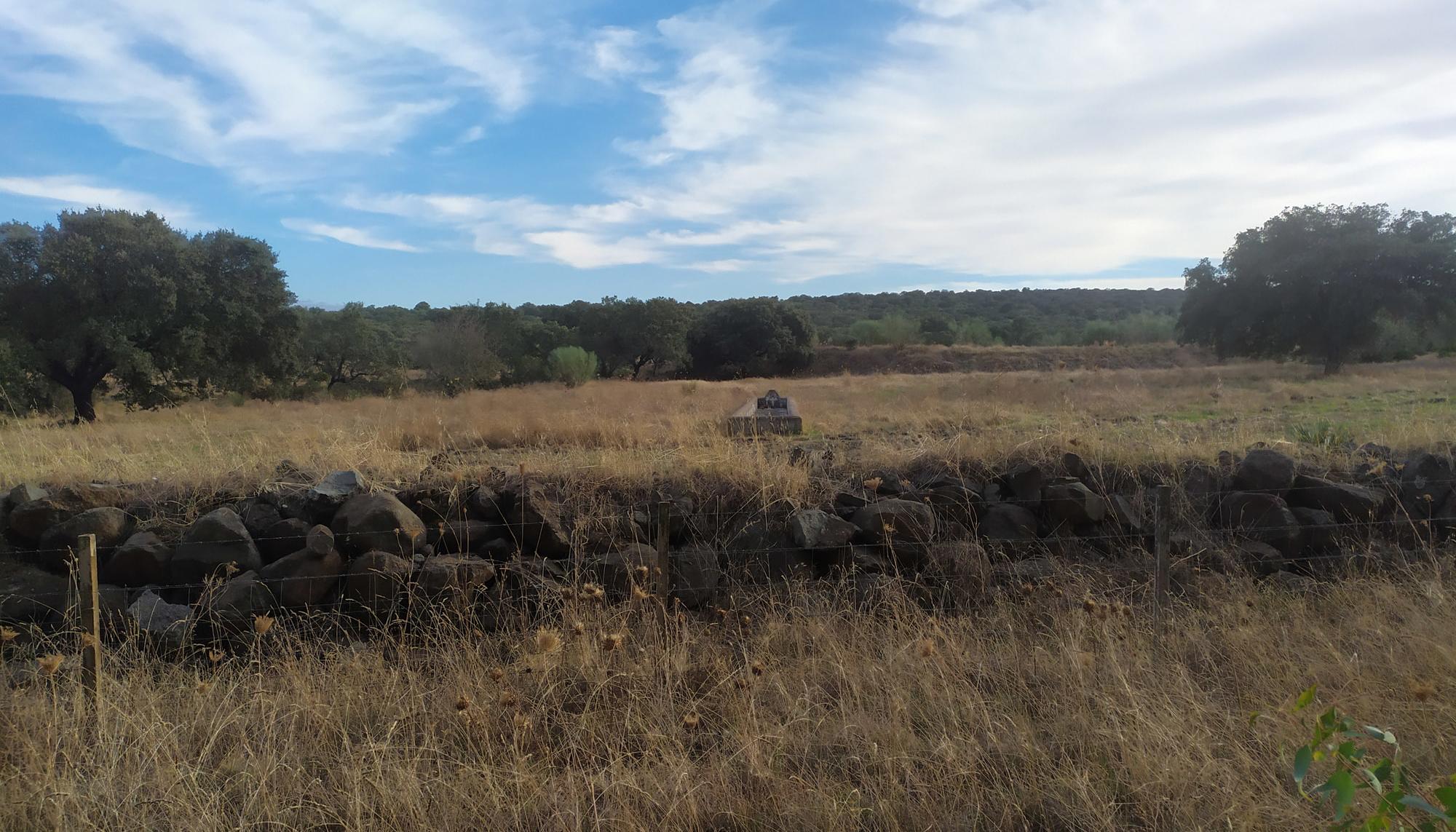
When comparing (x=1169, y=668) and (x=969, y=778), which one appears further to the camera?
(x=1169, y=668)

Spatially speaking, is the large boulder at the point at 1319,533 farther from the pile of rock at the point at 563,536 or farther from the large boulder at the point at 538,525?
the large boulder at the point at 538,525

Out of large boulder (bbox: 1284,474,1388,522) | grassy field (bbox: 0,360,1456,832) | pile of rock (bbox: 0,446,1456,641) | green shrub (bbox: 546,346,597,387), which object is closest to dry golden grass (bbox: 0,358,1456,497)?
grassy field (bbox: 0,360,1456,832)

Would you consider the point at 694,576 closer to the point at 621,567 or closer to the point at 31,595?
the point at 621,567

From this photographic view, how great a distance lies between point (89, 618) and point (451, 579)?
180 centimetres

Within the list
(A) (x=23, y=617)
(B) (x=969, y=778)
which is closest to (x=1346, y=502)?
(B) (x=969, y=778)

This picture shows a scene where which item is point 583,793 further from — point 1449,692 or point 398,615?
point 1449,692

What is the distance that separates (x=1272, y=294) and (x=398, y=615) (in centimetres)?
3034

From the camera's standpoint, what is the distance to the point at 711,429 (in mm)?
8781

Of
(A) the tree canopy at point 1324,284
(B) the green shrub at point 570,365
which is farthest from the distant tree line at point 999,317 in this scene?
(B) the green shrub at point 570,365

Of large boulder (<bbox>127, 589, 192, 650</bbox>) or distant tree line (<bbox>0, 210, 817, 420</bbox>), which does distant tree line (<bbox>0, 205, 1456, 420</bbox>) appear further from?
large boulder (<bbox>127, 589, 192, 650</bbox>)

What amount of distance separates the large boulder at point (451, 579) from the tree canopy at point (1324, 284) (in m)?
28.9

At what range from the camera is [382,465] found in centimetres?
668

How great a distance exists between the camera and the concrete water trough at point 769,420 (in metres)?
11.2

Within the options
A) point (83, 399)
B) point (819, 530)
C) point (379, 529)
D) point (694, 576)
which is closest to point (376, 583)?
point (379, 529)
